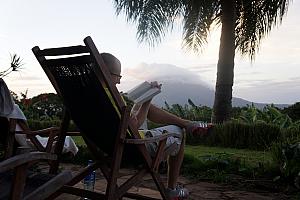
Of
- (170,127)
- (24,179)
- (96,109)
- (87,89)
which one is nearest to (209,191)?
(170,127)

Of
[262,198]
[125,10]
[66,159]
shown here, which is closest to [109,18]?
[125,10]

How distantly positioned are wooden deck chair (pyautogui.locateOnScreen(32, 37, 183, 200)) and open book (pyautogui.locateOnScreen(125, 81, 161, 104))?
0.98 ft

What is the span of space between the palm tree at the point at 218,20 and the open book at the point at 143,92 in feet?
24.3

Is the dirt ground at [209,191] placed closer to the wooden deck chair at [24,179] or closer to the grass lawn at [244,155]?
the grass lawn at [244,155]

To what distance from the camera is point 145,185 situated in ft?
14.7

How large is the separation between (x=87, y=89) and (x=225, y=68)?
7.90 m

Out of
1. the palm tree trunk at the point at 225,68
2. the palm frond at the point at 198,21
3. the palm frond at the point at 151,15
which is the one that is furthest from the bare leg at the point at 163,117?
the palm frond at the point at 151,15

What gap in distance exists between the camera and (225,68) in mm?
10422

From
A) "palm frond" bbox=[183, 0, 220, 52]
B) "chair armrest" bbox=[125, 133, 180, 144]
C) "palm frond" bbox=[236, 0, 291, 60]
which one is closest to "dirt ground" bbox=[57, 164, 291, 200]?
"chair armrest" bbox=[125, 133, 180, 144]

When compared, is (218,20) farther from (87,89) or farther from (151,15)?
(87,89)

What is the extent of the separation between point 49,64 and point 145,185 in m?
1.96

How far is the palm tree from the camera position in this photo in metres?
10.5

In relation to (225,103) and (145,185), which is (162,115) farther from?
(225,103)

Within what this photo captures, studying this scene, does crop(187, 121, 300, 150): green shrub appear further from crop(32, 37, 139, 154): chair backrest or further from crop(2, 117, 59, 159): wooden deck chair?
crop(32, 37, 139, 154): chair backrest
